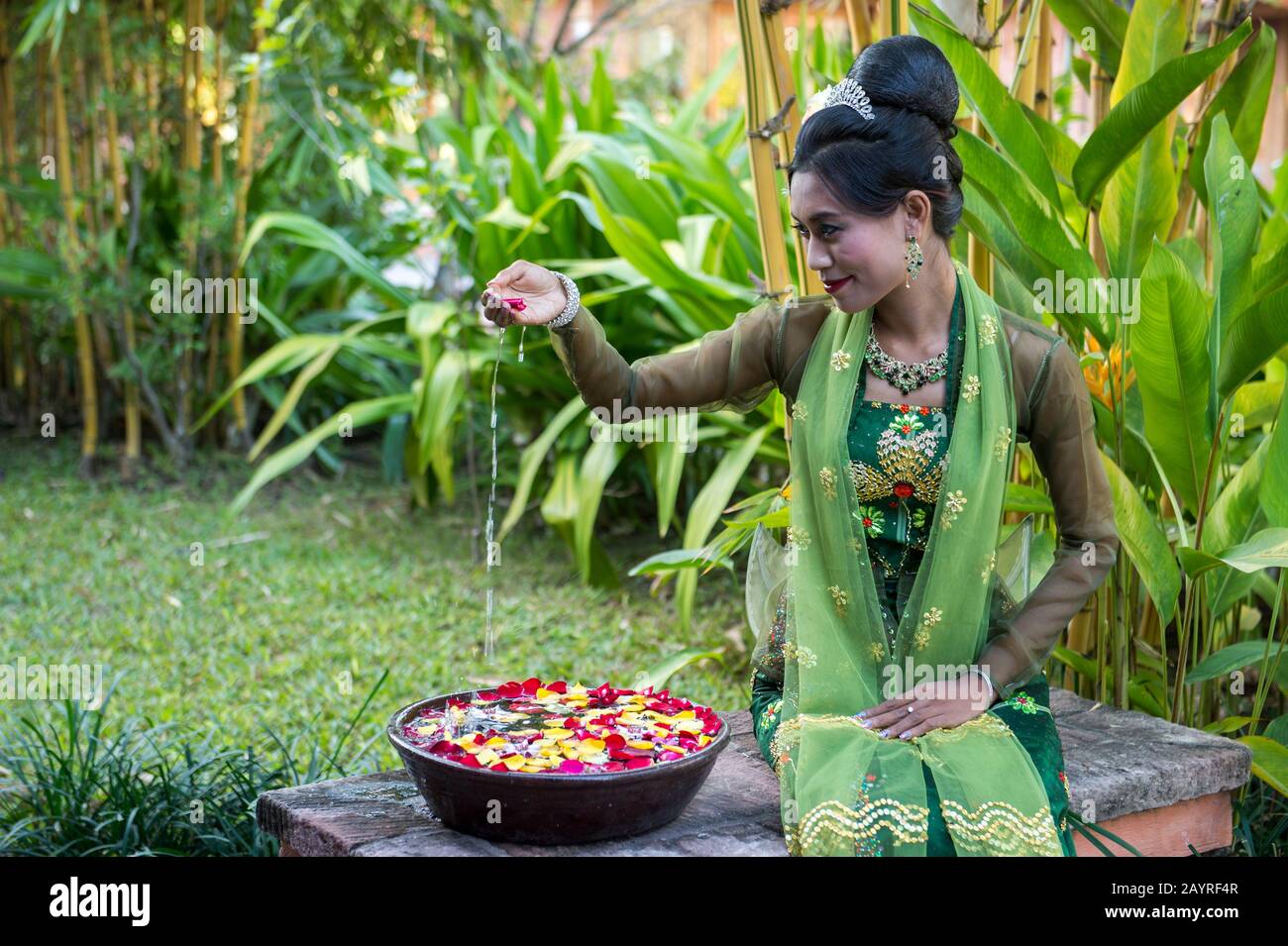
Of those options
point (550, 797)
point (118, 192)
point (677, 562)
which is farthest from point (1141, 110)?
point (118, 192)

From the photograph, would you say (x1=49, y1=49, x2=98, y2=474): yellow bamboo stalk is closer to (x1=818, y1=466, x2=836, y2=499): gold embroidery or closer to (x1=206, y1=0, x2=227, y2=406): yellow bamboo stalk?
(x1=206, y1=0, x2=227, y2=406): yellow bamboo stalk

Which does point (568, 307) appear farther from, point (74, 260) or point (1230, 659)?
point (74, 260)

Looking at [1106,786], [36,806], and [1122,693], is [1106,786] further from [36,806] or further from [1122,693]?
[36,806]

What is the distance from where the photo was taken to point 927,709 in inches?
69.7

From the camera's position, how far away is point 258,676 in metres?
3.30

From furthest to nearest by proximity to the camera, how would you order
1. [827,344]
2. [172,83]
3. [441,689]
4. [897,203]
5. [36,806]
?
[172,83] → [441,689] → [36,806] → [827,344] → [897,203]

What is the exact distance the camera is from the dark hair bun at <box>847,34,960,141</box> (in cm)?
166

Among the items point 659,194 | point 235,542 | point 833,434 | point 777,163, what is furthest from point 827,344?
point 235,542

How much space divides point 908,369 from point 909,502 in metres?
0.18

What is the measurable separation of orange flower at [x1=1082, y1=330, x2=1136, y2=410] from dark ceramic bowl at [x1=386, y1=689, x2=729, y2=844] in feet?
3.40

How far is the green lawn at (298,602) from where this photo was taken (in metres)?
3.25

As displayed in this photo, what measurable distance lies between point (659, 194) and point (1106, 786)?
2682 millimetres

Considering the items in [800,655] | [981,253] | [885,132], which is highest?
[885,132]
